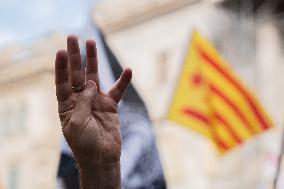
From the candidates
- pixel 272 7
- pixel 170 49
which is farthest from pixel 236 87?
pixel 170 49

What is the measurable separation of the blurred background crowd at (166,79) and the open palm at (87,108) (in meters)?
11.8

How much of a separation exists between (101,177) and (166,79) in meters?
19.9

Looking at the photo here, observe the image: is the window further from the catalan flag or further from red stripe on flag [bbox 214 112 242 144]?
red stripe on flag [bbox 214 112 242 144]

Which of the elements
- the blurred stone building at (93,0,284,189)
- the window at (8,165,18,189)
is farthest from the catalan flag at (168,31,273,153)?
the window at (8,165,18,189)

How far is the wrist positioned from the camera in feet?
8.70

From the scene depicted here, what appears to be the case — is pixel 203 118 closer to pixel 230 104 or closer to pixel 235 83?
pixel 230 104

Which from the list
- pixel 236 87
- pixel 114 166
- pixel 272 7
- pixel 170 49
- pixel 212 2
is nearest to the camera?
pixel 114 166

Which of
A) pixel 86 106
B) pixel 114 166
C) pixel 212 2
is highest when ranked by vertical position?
pixel 212 2

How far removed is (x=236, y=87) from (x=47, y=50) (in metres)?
19.3

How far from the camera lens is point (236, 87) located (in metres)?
8.09

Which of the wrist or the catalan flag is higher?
the catalan flag

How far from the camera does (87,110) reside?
109 inches

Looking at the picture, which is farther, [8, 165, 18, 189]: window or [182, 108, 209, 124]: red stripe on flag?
Result: [8, 165, 18, 189]: window

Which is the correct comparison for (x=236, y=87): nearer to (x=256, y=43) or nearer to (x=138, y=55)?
(x=256, y=43)
